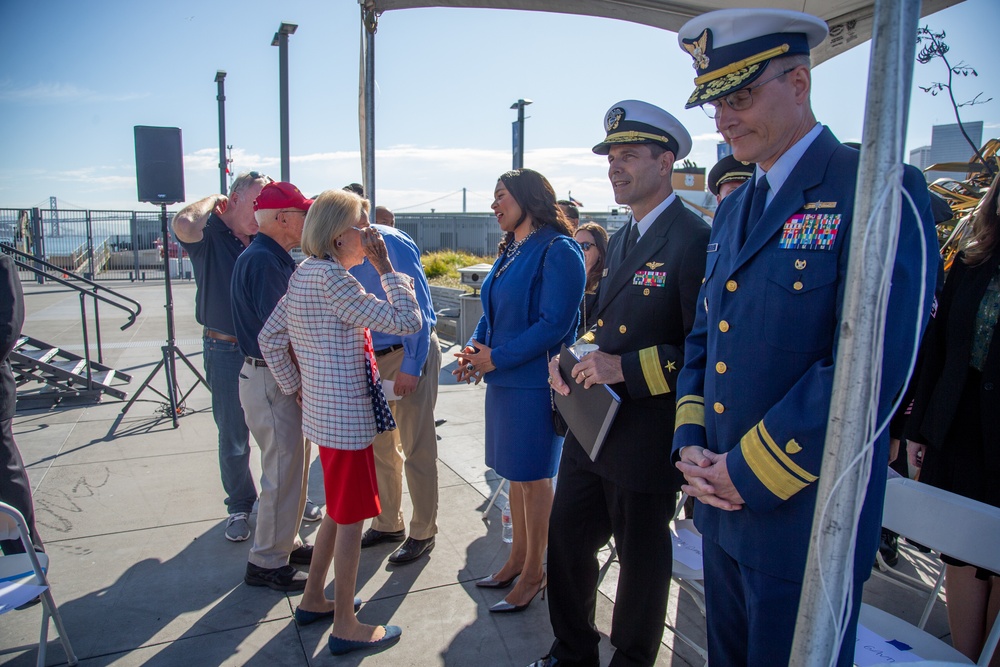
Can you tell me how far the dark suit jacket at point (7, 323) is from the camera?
304cm

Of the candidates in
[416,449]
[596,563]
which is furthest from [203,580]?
[596,563]

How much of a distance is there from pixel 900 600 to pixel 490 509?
7.50 feet

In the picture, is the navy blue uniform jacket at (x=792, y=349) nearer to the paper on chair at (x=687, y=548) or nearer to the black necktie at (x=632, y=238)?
the black necktie at (x=632, y=238)

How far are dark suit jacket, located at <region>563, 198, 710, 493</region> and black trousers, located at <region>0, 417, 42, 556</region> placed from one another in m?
2.75

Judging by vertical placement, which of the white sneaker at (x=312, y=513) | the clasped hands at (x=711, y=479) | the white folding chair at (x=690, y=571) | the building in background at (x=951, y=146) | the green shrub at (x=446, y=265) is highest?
the building in background at (x=951, y=146)

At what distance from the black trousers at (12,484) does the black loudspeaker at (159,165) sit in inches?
166

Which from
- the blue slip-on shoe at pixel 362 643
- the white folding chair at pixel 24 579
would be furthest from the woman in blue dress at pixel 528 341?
the white folding chair at pixel 24 579

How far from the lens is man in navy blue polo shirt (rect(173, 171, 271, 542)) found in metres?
3.88

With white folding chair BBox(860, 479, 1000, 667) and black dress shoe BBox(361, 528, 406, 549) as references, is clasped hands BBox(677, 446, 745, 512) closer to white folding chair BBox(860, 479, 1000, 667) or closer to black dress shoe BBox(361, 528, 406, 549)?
white folding chair BBox(860, 479, 1000, 667)

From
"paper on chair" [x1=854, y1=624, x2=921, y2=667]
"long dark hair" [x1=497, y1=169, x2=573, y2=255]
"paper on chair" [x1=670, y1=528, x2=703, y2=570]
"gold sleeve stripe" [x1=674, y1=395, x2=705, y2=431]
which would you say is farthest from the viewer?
"long dark hair" [x1=497, y1=169, x2=573, y2=255]

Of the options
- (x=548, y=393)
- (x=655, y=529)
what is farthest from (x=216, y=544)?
(x=655, y=529)

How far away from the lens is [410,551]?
11.6 feet

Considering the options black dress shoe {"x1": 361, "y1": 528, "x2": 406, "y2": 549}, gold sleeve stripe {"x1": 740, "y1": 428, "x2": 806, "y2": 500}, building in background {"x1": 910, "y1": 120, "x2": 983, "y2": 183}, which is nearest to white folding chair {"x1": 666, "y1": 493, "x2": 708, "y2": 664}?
gold sleeve stripe {"x1": 740, "y1": 428, "x2": 806, "y2": 500}

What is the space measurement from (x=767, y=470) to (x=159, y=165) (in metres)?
7.02
